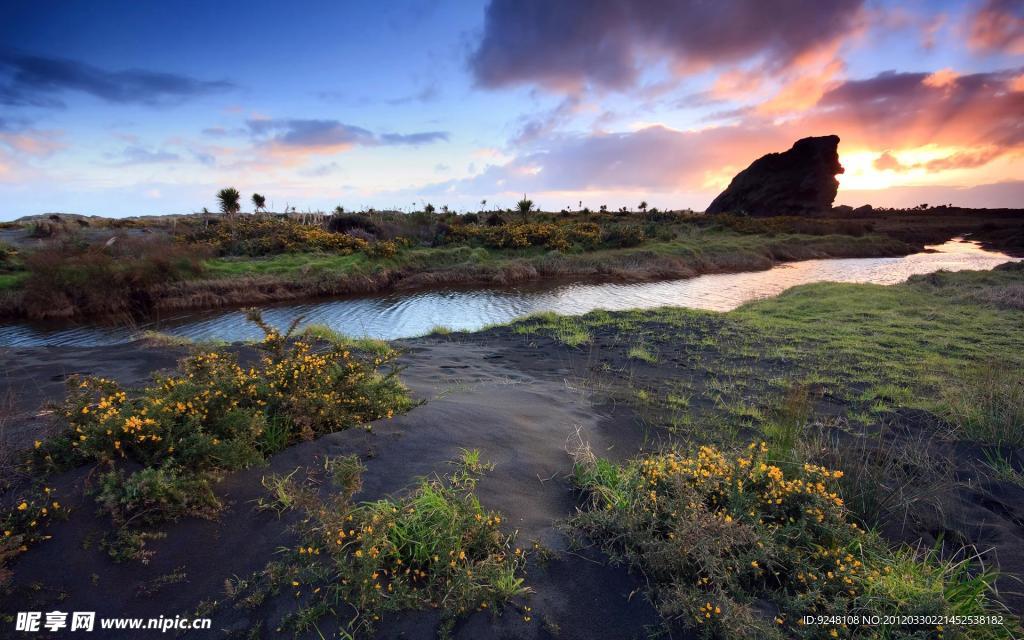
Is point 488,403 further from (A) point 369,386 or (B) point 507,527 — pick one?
(B) point 507,527

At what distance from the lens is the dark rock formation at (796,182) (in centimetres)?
8725

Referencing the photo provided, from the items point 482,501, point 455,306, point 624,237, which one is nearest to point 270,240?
point 455,306

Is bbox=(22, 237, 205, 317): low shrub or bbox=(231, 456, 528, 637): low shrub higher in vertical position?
bbox=(22, 237, 205, 317): low shrub

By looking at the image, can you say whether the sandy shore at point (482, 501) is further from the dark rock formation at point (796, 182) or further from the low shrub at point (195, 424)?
the dark rock formation at point (796, 182)

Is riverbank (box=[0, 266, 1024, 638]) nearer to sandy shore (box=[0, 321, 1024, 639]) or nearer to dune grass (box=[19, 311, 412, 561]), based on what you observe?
sandy shore (box=[0, 321, 1024, 639])

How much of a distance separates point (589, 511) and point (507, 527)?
2.25ft

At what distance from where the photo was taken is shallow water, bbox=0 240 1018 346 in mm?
15133

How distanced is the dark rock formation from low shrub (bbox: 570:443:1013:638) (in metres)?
95.8

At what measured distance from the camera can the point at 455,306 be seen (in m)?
20.2

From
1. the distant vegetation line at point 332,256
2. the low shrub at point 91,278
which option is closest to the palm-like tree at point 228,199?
the distant vegetation line at point 332,256

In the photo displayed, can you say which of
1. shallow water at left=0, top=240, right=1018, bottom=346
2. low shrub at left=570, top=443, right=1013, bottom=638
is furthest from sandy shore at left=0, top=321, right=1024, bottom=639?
shallow water at left=0, top=240, right=1018, bottom=346

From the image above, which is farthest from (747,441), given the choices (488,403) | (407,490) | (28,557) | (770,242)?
(770,242)

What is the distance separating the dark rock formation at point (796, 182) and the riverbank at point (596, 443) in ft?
287

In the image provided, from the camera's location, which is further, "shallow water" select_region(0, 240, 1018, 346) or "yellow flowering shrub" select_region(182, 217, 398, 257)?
"yellow flowering shrub" select_region(182, 217, 398, 257)
